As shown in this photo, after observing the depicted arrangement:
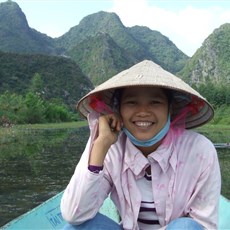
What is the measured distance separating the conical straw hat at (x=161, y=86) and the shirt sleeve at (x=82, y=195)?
0.92 feet

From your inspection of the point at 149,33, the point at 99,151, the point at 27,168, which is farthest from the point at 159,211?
the point at 149,33

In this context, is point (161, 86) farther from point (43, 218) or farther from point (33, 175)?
point (33, 175)

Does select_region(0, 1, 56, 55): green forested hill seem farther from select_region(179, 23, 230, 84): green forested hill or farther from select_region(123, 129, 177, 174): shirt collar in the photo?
select_region(123, 129, 177, 174): shirt collar

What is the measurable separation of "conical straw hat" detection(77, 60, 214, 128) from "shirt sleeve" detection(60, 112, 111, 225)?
11.0 inches

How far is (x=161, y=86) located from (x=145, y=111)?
5.4 inches

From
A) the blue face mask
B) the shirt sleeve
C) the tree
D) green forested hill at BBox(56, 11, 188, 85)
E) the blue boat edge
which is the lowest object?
the tree

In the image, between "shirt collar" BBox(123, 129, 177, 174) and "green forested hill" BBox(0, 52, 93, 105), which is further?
"green forested hill" BBox(0, 52, 93, 105)

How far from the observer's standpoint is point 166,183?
6.69 feet

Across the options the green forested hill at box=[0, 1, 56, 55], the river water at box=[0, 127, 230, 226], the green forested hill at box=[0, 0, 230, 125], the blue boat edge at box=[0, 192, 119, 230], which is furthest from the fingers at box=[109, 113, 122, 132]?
the green forested hill at box=[0, 1, 56, 55]

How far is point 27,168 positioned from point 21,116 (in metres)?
27.9

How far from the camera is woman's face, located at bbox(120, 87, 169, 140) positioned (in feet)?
6.70

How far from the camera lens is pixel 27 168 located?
32.3ft

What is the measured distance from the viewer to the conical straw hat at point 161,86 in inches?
78.1

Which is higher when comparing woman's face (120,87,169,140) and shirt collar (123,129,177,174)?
woman's face (120,87,169,140)
